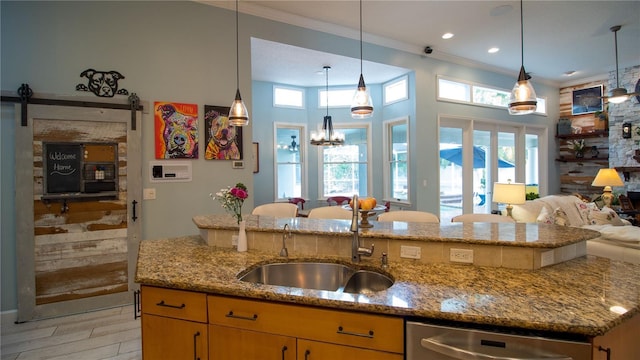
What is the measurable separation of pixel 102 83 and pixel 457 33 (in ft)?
15.6

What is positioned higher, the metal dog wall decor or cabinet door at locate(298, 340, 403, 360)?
the metal dog wall decor

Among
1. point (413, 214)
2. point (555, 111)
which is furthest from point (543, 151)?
point (413, 214)

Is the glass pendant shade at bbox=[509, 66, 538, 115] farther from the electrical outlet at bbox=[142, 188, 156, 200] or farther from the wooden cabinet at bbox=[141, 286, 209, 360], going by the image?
the electrical outlet at bbox=[142, 188, 156, 200]

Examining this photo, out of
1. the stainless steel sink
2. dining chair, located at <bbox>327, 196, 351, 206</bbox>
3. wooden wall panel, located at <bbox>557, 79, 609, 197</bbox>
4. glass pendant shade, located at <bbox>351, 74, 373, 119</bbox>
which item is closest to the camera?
the stainless steel sink

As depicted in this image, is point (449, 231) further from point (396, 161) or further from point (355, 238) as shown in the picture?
point (396, 161)

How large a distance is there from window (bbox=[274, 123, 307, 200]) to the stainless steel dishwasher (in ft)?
17.5

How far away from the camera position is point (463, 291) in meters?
1.42

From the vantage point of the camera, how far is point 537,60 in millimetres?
5980

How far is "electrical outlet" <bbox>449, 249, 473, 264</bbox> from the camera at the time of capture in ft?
5.91

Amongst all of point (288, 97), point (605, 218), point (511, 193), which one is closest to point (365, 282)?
point (511, 193)

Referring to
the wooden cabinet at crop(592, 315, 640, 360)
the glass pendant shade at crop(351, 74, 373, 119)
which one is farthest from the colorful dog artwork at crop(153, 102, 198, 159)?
the wooden cabinet at crop(592, 315, 640, 360)

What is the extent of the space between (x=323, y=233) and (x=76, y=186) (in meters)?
2.65

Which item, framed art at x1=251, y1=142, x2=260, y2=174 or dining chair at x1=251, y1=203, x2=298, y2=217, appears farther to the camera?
framed art at x1=251, y1=142, x2=260, y2=174

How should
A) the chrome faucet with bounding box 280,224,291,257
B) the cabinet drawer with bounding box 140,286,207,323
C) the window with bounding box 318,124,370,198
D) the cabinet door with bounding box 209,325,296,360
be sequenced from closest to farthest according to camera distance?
the cabinet door with bounding box 209,325,296,360 < the cabinet drawer with bounding box 140,286,207,323 < the chrome faucet with bounding box 280,224,291,257 < the window with bounding box 318,124,370,198
